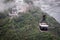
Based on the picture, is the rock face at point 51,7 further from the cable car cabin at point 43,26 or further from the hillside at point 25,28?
the cable car cabin at point 43,26

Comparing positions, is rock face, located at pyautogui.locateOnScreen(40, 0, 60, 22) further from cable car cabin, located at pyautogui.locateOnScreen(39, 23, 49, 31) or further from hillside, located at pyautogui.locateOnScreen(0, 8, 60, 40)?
cable car cabin, located at pyautogui.locateOnScreen(39, 23, 49, 31)

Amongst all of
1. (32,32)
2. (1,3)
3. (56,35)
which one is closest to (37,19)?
(32,32)

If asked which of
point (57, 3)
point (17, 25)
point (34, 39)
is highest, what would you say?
Answer: point (57, 3)

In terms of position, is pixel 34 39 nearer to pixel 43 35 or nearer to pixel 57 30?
pixel 43 35

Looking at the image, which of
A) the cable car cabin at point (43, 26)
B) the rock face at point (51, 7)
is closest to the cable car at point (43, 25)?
the cable car cabin at point (43, 26)

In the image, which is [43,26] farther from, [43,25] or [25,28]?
[25,28]

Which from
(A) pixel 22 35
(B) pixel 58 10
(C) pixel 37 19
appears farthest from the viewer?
(B) pixel 58 10
